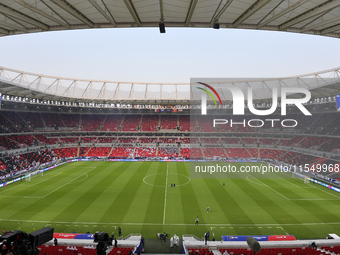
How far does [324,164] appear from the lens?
1442 inches

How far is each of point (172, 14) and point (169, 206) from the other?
64.9ft

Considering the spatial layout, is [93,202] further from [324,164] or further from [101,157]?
[324,164]

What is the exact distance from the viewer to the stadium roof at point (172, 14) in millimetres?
6742

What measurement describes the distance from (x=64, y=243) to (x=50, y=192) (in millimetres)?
15117

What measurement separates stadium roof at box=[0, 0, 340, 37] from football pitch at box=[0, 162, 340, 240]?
1566cm

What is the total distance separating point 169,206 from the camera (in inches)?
872

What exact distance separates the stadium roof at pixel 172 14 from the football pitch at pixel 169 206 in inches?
616

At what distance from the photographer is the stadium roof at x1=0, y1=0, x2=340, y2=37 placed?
6742 mm

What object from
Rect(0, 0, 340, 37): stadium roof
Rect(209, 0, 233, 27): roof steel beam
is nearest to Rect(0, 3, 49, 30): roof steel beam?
Rect(0, 0, 340, 37): stadium roof

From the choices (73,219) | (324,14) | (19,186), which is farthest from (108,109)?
(324,14)

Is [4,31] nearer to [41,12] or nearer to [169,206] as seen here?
[41,12]

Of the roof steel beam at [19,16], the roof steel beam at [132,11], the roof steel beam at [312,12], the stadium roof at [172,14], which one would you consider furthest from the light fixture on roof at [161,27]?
the roof steel beam at [312,12]

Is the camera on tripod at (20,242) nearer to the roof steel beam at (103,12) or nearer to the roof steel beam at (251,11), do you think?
the roof steel beam at (103,12)

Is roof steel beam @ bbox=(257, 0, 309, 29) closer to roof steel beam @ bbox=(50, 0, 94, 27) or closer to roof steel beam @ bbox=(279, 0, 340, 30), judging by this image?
roof steel beam @ bbox=(279, 0, 340, 30)
